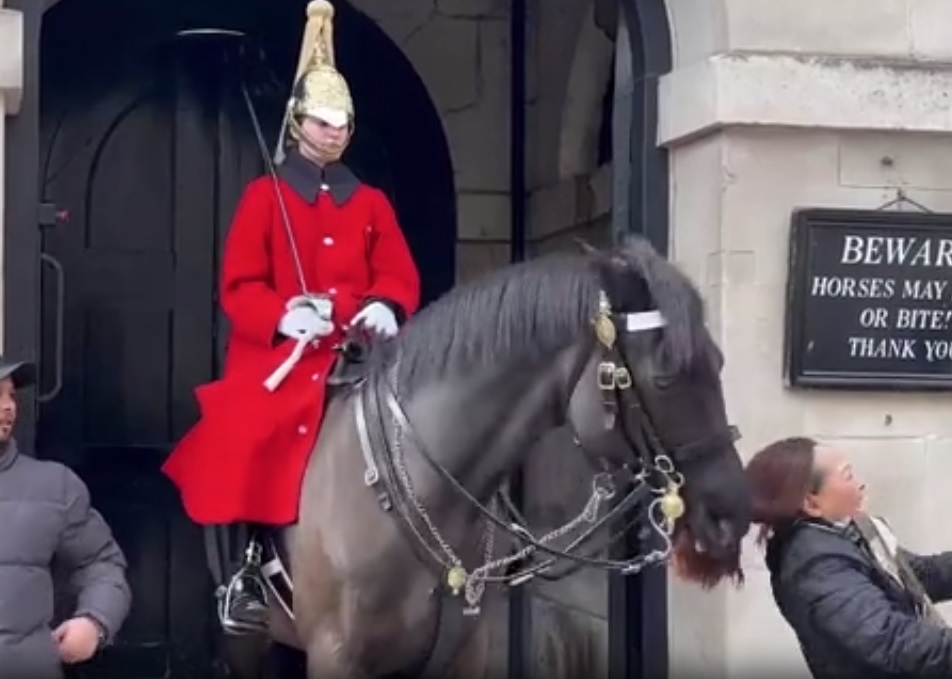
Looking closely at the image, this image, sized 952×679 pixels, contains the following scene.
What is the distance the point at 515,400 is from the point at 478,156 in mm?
3154

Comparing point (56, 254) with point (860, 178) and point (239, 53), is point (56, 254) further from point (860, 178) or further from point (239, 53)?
point (860, 178)

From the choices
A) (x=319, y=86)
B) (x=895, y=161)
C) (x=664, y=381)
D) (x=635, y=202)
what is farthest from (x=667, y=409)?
(x=895, y=161)

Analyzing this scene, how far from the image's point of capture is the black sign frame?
5.65 metres

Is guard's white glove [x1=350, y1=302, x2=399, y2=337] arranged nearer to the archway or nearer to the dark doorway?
the archway

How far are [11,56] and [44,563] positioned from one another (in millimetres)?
1280

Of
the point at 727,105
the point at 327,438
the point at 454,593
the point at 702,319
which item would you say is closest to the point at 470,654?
the point at 454,593

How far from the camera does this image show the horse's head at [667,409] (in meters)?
4.55

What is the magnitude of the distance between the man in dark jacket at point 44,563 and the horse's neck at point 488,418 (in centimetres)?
78

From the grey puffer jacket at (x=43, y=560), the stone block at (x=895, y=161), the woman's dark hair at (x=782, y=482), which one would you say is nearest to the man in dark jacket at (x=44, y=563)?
the grey puffer jacket at (x=43, y=560)

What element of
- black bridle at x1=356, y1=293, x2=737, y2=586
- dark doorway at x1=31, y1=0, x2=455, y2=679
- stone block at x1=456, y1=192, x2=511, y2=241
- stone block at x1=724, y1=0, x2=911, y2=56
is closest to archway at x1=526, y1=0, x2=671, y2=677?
stone block at x1=724, y1=0, x2=911, y2=56

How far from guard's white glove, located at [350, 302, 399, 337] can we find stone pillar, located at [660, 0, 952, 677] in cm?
100

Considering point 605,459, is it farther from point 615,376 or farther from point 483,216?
point 483,216

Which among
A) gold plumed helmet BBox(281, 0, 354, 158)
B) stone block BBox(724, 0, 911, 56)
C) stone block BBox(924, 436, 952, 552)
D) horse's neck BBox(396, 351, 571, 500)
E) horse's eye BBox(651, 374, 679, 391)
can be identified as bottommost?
stone block BBox(924, 436, 952, 552)

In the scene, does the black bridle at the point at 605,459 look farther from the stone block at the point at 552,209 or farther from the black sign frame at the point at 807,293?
the stone block at the point at 552,209
